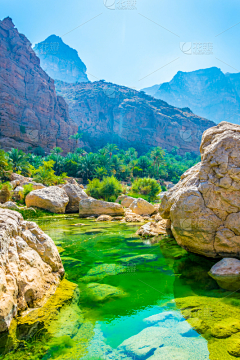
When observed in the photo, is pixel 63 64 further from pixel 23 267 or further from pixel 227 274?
pixel 227 274

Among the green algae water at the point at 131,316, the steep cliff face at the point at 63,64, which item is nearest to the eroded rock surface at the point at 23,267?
the green algae water at the point at 131,316

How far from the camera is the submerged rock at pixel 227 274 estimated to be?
416 centimetres

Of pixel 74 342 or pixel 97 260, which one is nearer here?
pixel 74 342

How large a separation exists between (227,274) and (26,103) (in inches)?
2789

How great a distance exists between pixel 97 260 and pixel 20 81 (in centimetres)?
7265

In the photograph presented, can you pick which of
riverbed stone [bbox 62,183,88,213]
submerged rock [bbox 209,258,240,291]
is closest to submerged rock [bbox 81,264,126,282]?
submerged rock [bbox 209,258,240,291]

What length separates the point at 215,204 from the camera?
540cm

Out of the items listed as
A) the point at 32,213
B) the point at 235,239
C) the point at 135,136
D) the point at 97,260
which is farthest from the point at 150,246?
the point at 135,136

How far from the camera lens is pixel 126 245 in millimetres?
7555

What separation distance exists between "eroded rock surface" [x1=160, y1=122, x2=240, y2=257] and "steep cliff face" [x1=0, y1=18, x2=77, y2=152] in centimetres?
5332

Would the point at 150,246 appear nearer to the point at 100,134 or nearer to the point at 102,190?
the point at 102,190

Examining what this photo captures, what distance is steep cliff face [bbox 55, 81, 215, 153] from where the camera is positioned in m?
102

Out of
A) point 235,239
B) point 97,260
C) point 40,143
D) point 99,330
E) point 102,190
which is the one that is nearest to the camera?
point 99,330

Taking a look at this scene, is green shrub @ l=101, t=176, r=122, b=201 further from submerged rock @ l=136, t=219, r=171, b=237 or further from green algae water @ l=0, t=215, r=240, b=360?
green algae water @ l=0, t=215, r=240, b=360
